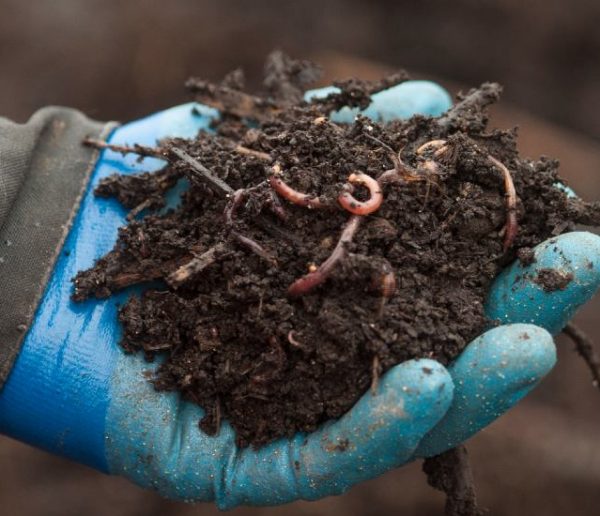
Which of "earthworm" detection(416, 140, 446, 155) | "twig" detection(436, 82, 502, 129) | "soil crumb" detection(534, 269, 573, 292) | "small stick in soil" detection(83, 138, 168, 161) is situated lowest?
"soil crumb" detection(534, 269, 573, 292)

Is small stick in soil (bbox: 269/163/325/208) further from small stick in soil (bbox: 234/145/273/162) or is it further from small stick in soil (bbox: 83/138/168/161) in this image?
small stick in soil (bbox: 83/138/168/161)

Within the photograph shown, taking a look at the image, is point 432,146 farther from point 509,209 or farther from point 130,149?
point 130,149


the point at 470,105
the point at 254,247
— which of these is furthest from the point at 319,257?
the point at 470,105

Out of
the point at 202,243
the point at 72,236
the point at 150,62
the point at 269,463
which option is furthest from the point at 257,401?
the point at 150,62

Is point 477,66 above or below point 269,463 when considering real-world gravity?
above

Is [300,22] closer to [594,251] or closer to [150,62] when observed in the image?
[150,62]

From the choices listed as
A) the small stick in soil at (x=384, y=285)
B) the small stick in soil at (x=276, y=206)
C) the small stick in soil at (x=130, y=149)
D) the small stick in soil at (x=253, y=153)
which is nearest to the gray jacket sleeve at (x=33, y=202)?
the small stick in soil at (x=130, y=149)

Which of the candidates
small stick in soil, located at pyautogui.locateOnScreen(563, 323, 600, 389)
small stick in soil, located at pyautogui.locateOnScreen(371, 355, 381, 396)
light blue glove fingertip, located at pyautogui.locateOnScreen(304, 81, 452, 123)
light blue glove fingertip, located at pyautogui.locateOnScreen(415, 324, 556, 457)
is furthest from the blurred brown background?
small stick in soil, located at pyautogui.locateOnScreen(371, 355, 381, 396)
